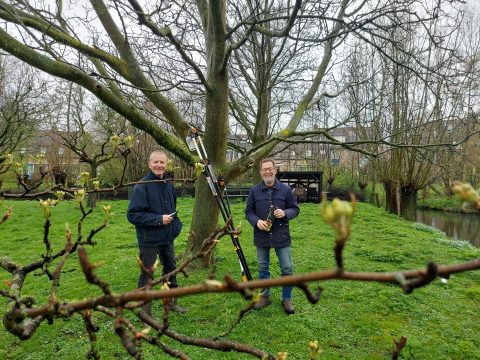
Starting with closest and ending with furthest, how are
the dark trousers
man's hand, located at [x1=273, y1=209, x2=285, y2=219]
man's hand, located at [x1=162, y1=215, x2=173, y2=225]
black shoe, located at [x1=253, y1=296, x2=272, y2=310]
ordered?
man's hand, located at [x1=162, y1=215, x2=173, y2=225], the dark trousers, man's hand, located at [x1=273, y1=209, x2=285, y2=219], black shoe, located at [x1=253, y1=296, x2=272, y2=310]

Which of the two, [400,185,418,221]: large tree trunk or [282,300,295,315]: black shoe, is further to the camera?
[400,185,418,221]: large tree trunk

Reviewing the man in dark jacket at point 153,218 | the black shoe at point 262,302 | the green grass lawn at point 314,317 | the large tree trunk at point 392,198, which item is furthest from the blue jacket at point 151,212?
the large tree trunk at point 392,198

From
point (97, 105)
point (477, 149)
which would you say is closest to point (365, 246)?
point (97, 105)

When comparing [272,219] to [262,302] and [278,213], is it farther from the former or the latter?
[262,302]

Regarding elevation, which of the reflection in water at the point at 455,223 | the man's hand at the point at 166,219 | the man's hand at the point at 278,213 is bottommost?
the reflection in water at the point at 455,223

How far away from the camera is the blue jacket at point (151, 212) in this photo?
395 cm

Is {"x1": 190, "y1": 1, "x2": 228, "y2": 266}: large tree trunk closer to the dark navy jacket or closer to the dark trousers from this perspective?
the dark trousers

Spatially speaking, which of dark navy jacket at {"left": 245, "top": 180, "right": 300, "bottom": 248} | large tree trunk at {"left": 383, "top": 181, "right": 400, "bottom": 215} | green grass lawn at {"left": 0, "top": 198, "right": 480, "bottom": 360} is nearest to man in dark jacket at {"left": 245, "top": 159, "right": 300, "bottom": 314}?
dark navy jacket at {"left": 245, "top": 180, "right": 300, "bottom": 248}

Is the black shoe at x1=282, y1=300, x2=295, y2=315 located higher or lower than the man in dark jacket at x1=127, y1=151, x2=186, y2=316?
lower

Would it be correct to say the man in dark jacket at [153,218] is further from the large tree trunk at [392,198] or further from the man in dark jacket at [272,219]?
the large tree trunk at [392,198]

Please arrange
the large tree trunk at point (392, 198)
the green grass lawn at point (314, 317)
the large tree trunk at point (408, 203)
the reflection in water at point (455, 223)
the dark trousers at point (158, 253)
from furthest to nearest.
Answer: the large tree trunk at point (392, 198)
the large tree trunk at point (408, 203)
the reflection in water at point (455, 223)
the dark trousers at point (158, 253)
the green grass lawn at point (314, 317)

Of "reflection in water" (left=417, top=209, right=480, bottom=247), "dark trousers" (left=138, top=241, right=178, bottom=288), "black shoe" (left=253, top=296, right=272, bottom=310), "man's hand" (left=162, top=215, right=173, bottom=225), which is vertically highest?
"man's hand" (left=162, top=215, right=173, bottom=225)

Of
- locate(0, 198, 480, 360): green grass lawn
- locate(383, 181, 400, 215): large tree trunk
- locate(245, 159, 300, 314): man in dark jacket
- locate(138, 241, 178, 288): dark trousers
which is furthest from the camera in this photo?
locate(383, 181, 400, 215): large tree trunk

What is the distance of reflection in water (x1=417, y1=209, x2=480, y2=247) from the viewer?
15362mm
